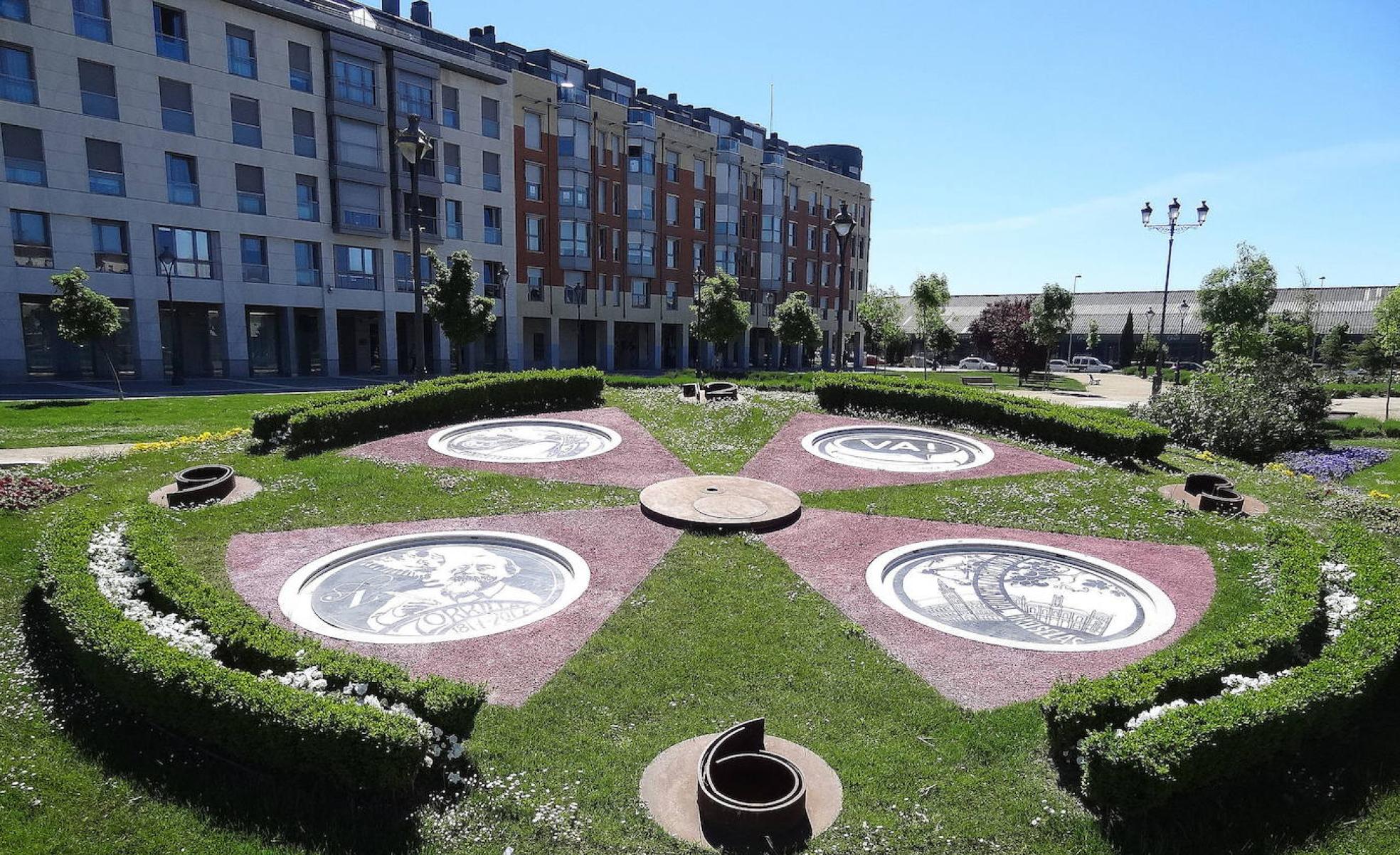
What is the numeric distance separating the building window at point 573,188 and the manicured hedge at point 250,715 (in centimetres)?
4732

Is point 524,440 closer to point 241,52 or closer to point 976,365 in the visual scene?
point 241,52

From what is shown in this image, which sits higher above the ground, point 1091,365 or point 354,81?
point 354,81

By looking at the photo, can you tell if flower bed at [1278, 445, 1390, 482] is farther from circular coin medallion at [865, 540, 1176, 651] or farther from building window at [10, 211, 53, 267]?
building window at [10, 211, 53, 267]

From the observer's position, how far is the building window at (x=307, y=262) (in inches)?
1538

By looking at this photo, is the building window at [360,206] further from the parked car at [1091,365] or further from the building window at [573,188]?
the parked car at [1091,365]

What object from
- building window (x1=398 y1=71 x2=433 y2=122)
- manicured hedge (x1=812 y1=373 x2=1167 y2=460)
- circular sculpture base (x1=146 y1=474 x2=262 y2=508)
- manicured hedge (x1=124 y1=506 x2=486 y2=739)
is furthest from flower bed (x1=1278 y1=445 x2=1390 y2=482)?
building window (x1=398 y1=71 x2=433 y2=122)

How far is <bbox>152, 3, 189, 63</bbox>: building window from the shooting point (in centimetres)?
3353

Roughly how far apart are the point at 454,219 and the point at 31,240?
63.4ft

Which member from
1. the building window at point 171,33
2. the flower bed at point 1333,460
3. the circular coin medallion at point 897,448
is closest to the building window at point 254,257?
the building window at point 171,33

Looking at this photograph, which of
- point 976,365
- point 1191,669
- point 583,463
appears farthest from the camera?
point 976,365

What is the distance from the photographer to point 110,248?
109 feet

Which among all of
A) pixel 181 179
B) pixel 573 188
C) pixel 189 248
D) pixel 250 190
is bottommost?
pixel 189 248

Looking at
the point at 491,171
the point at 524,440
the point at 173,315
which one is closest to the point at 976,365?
the point at 491,171

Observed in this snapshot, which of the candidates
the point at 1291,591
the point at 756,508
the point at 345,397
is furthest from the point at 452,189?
the point at 1291,591
